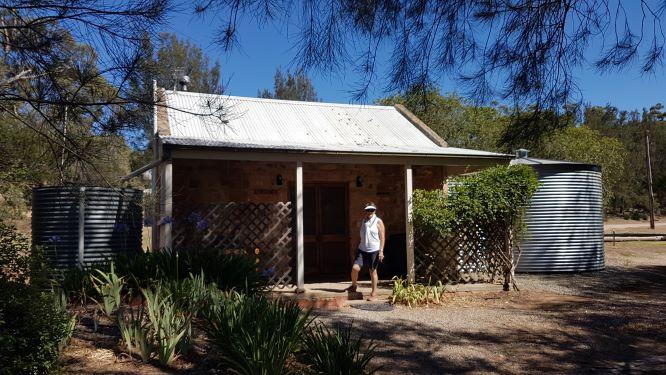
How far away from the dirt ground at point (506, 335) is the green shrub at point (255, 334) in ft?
0.79

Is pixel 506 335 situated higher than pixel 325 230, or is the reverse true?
pixel 325 230

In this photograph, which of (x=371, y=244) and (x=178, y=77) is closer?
(x=178, y=77)

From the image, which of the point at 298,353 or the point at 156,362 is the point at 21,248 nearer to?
the point at 156,362

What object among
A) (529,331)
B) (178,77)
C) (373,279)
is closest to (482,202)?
(373,279)

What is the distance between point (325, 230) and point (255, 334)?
7.60m

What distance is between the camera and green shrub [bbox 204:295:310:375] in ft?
12.1

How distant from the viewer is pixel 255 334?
3908 millimetres

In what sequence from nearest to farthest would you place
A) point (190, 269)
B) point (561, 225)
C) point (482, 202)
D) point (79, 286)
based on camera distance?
point (79, 286) → point (190, 269) → point (482, 202) → point (561, 225)

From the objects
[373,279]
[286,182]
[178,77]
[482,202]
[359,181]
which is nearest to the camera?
[178,77]

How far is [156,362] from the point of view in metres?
4.22

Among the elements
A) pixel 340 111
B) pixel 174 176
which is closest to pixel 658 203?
pixel 340 111

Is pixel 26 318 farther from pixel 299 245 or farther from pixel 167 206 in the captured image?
pixel 299 245

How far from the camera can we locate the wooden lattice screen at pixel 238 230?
28.3 feet

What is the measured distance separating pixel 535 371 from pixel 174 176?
729 cm
